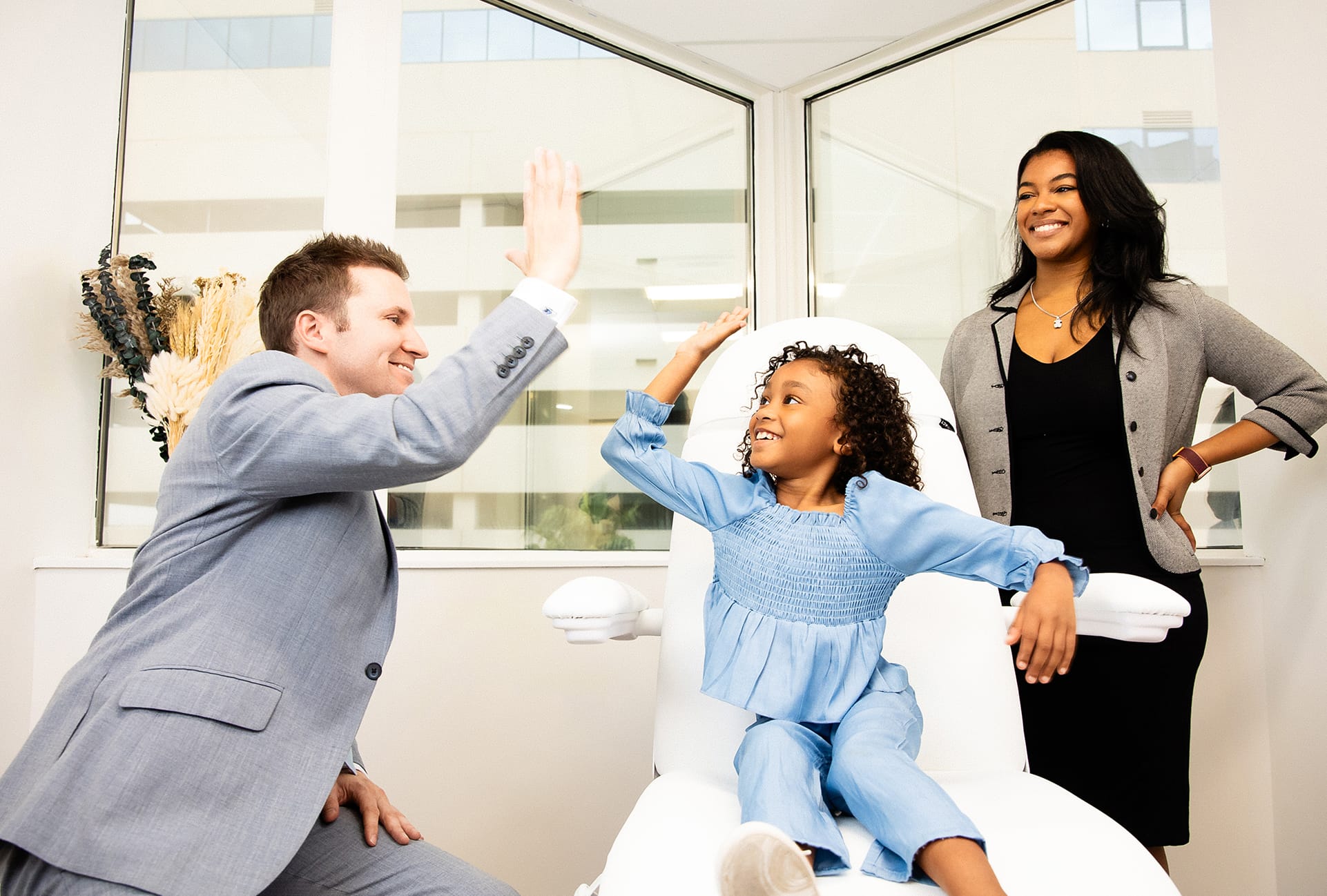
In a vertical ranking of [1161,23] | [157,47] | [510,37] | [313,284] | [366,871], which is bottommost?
[366,871]

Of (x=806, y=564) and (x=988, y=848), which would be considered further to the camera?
(x=806, y=564)

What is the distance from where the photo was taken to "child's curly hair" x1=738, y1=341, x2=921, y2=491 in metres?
1.37

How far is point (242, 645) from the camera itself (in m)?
0.91

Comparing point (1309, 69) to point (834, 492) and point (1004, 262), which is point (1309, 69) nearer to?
point (1004, 262)

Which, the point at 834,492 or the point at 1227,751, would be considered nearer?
the point at 834,492

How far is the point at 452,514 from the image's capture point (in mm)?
2238

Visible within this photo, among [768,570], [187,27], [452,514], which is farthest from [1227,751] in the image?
[187,27]

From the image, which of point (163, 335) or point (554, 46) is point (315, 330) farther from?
point (554, 46)

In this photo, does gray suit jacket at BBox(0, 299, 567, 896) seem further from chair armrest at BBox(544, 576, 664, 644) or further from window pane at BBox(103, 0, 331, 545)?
window pane at BBox(103, 0, 331, 545)

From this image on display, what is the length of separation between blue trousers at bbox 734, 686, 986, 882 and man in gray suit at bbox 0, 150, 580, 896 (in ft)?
1.20

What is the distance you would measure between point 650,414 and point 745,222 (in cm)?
157

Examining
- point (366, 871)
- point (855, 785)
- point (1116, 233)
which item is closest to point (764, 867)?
point (855, 785)

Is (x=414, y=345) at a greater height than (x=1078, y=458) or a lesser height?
greater

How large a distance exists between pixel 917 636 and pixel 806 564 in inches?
9.3
